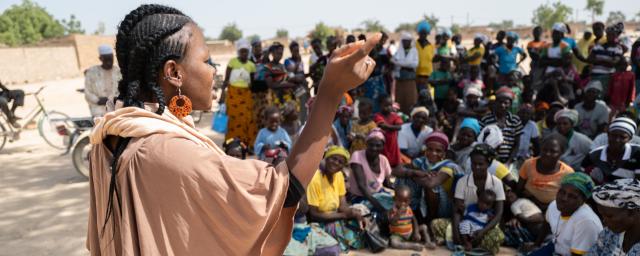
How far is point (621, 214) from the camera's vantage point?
311 centimetres

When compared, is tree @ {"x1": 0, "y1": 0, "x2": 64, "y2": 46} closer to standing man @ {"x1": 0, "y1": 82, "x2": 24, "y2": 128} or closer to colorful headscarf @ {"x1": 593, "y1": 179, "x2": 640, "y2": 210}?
standing man @ {"x1": 0, "y1": 82, "x2": 24, "y2": 128}

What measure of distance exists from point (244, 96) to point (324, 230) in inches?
128

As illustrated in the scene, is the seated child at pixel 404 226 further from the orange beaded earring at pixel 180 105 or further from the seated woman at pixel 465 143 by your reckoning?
the orange beaded earring at pixel 180 105

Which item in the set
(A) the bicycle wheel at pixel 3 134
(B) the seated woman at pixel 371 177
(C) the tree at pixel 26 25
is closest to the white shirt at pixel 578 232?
(B) the seated woman at pixel 371 177

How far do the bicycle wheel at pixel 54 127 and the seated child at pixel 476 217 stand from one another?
549cm

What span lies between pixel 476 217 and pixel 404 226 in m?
0.62

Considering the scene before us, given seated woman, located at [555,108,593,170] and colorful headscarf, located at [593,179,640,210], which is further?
seated woman, located at [555,108,593,170]

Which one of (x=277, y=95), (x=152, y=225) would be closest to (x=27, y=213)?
(x=277, y=95)

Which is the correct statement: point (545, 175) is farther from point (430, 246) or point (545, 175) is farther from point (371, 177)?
point (371, 177)

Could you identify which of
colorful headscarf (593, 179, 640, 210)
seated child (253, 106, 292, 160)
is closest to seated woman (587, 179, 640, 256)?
colorful headscarf (593, 179, 640, 210)

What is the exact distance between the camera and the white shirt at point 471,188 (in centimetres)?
Result: 471

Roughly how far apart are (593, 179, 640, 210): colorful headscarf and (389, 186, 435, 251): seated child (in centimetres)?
170

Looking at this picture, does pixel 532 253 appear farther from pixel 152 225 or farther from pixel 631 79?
pixel 631 79

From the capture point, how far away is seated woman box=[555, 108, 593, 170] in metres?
5.56
